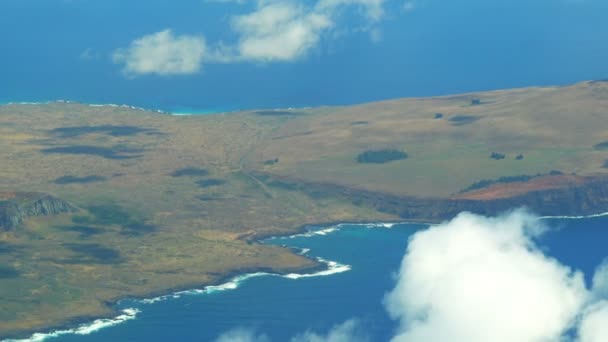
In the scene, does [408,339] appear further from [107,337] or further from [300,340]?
[107,337]

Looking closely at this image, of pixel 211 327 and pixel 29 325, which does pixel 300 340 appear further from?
pixel 29 325

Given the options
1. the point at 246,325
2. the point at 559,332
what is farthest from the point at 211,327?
the point at 559,332

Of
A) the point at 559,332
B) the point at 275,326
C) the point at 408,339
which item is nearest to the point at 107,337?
the point at 275,326

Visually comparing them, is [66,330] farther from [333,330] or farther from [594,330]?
[594,330]

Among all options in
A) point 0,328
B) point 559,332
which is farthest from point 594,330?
point 0,328

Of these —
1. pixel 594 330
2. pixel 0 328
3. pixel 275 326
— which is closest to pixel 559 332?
pixel 594 330
